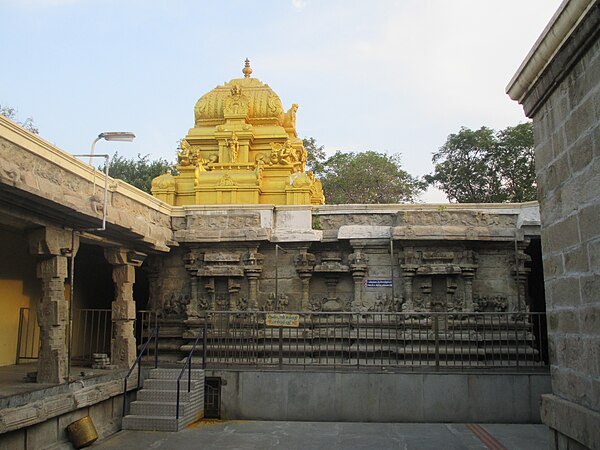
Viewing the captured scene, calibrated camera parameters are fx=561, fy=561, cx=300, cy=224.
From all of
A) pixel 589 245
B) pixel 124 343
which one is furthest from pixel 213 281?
pixel 589 245

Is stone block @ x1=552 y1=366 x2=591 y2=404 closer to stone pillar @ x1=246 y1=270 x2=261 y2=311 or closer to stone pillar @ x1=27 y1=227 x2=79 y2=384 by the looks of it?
stone pillar @ x1=27 y1=227 x2=79 y2=384

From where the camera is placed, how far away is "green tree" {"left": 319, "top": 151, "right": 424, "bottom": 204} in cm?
2986

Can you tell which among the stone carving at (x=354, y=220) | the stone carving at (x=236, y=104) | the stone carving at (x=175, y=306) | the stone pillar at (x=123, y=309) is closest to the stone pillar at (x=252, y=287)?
the stone carving at (x=175, y=306)

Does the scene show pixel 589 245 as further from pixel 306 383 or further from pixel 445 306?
pixel 445 306

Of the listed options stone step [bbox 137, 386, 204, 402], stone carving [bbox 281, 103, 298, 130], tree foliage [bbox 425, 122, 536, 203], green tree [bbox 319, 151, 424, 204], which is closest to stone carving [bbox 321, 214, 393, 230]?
stone step [bbox 137, 386, 204, 402]

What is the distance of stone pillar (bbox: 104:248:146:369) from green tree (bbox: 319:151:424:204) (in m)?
21.6

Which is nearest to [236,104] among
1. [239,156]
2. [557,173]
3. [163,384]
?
[239,156]

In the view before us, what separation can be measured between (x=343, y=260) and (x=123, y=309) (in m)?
4.05

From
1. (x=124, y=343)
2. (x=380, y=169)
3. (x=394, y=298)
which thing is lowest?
(x=124, y=343)

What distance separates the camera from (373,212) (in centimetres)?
1054

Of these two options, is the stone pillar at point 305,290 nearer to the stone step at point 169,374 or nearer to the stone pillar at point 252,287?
the stone pillar at point 252,287

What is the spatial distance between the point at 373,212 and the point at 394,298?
5.41 feet

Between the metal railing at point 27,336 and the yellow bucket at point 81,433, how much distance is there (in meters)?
3.81

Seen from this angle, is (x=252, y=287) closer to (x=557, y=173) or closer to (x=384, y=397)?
(x=384, y=397)
